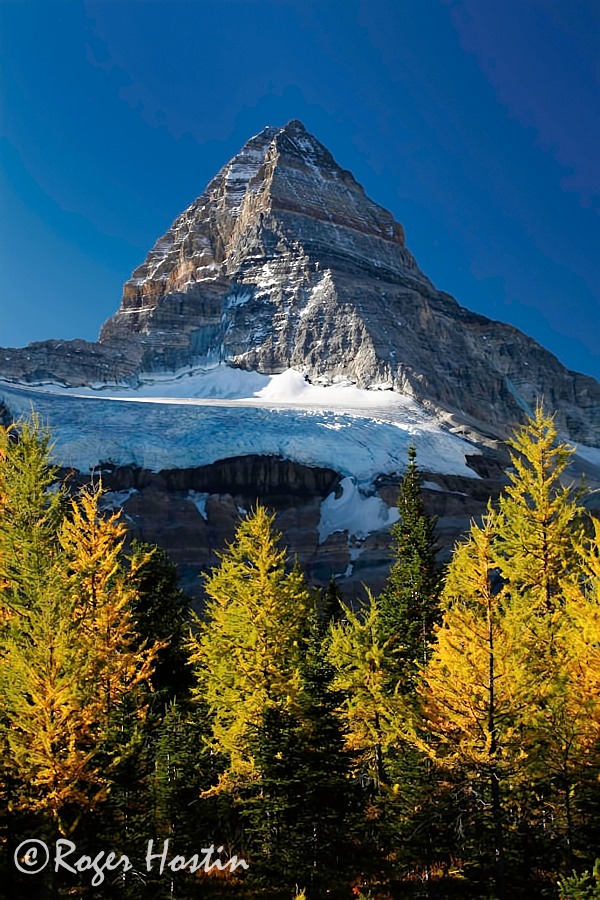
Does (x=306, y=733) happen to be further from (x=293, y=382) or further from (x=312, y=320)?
(x=312, y=320)

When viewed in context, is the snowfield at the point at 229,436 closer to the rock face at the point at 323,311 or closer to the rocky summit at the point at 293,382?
the rocky summit at the point at 293,382

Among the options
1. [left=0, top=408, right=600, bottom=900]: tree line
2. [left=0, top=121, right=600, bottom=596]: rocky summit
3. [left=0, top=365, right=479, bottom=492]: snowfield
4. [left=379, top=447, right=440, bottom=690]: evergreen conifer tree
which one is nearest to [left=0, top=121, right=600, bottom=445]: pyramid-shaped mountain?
[left=0, top=121, right=600, bottom=596]: rocky summit

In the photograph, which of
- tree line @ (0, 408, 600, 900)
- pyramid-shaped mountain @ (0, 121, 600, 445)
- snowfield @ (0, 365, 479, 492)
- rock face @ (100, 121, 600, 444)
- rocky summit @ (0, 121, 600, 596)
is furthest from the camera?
pyramid-shaped mountain @ (0, 121, 600, 445)

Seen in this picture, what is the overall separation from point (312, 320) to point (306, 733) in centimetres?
13547

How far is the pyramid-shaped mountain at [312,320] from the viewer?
5566 inches

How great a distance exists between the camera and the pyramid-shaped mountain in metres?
141

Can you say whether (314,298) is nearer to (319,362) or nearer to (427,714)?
(319,362)

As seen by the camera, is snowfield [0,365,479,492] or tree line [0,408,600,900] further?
snowfield [0,365,479,492]

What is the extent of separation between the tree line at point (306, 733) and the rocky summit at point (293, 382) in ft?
182

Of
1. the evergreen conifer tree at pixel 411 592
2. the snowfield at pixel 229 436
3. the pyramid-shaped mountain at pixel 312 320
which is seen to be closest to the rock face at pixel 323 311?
the pyramid-shaped mountain at pixel 312 320

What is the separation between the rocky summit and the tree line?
5542 centimetres

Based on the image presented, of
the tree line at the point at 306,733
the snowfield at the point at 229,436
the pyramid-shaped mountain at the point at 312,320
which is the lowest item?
the tree line at the point at 306,733

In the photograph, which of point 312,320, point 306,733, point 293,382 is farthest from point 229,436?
point 306,733

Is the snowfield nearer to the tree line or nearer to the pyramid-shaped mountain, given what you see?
the pyramid-shaped mountain
